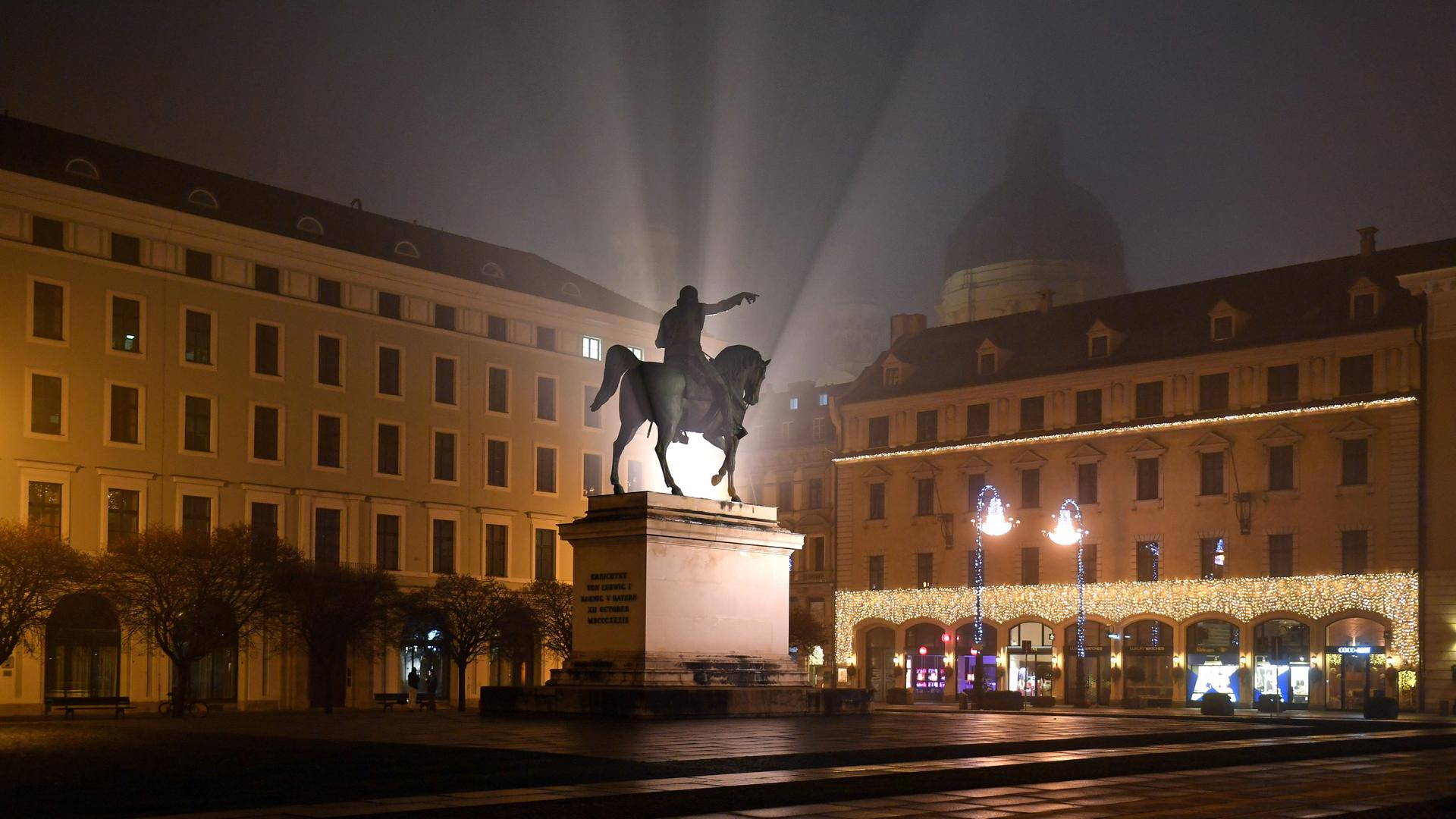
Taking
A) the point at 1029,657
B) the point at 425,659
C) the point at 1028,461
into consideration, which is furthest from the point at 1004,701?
the point at 1028,461

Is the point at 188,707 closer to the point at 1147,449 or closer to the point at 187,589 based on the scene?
the point at 187,589

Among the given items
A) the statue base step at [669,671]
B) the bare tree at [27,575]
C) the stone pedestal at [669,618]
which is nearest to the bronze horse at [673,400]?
the stone pedestal at [669,618]

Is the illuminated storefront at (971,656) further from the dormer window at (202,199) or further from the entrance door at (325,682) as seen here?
the dormer window at (202,199)

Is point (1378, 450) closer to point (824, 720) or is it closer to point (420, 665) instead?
point (420, 665)

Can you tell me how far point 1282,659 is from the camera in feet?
219

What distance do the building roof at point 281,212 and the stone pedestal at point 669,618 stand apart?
36795mm

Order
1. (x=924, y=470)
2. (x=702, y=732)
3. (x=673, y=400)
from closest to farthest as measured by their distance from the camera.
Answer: (x=702, y=732)
(x=673, y=400)
(x=924, y=470)

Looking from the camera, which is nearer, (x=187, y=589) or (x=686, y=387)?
(x=686, y=387)

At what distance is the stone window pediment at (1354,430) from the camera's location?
2559 inches

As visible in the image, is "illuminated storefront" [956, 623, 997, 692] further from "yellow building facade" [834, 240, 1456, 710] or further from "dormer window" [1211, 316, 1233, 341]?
"dormer window" [1211, 316, 1233, 341]

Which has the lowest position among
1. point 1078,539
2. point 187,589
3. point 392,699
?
point 392,699

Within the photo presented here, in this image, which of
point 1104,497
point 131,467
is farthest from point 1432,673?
point 131,467

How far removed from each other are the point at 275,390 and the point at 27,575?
55.3ft

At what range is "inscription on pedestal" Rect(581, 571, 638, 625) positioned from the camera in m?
29.2
